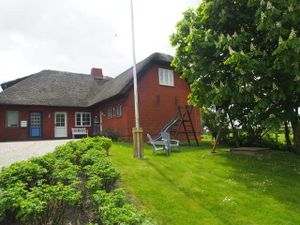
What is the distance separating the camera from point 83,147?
923 cm

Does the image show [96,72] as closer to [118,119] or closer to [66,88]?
[66,88]

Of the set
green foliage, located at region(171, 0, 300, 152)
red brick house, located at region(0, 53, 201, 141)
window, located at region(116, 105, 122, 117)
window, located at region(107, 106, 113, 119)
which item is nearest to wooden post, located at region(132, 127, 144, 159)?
green foliage, located at region(171, 0, 300, 152)

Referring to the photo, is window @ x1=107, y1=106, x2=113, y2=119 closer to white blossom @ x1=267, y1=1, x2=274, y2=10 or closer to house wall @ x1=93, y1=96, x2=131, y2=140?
house wall @ x1=93, y1=96, x2=131, y2=140

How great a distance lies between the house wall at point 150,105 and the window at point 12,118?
23.3ft

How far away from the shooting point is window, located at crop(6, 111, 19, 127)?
2183cm

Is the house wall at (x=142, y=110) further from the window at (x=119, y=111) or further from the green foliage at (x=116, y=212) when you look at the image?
the green foliage at (x=116, y=212)

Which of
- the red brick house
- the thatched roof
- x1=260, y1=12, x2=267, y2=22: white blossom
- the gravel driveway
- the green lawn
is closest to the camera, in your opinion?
the green lawn

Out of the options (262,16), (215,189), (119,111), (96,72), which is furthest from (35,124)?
(262,16)

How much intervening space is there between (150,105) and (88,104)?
664 cm

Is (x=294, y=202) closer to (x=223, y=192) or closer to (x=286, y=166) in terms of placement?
(x=223, y=192)

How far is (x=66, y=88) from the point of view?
25672 millimetres

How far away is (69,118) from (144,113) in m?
7.83

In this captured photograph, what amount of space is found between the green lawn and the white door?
14.9m

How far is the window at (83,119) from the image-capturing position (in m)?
24.5
